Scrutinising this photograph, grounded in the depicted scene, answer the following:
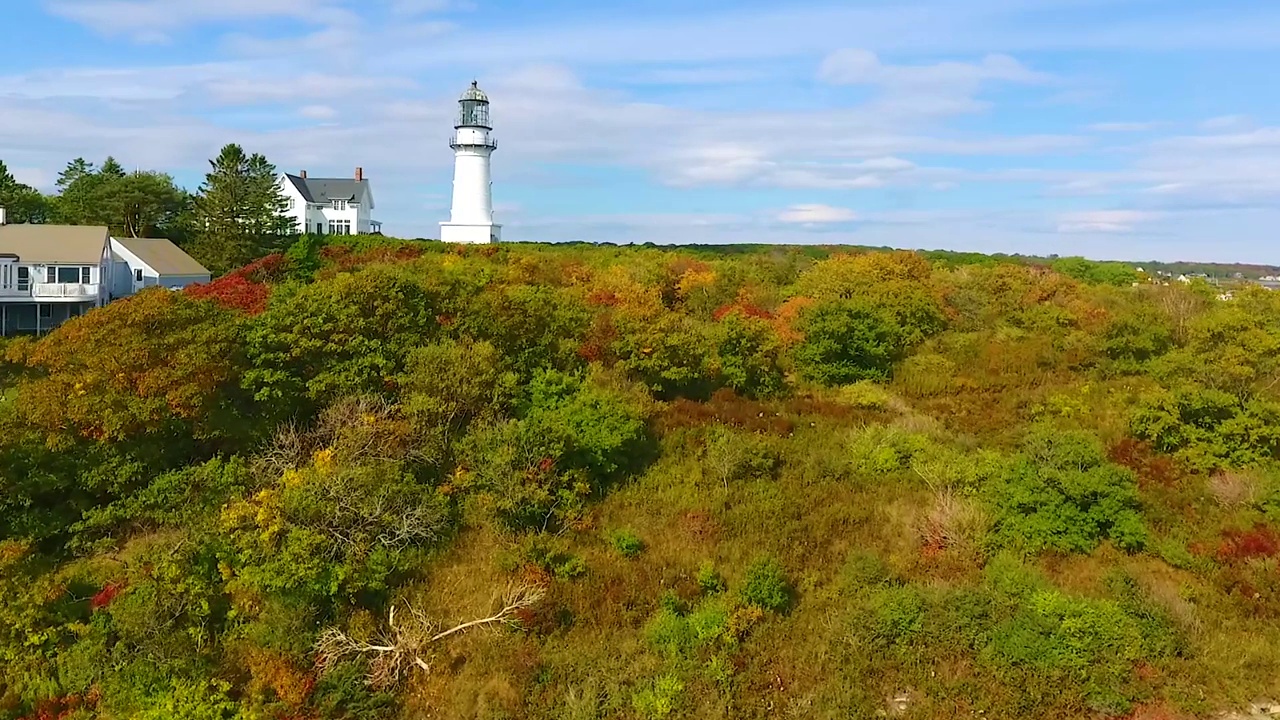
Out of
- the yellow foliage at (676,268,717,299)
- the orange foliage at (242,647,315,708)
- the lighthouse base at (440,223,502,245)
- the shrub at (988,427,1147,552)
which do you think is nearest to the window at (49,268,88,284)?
the lighthouse base at (440,223,502,245)

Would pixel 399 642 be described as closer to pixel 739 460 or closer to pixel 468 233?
pixel 739 460

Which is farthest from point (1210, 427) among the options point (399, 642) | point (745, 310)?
point (399, 642)

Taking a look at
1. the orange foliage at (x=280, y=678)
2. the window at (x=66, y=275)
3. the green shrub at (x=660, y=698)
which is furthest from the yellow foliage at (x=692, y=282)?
the orange foliage at (x=280, y=678)

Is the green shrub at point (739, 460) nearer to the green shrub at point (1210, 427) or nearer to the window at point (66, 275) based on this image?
the green shrub at point (1210, 427)

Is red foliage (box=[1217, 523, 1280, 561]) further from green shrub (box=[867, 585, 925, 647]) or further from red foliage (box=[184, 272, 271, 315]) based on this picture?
red foliage (box=[184, 272, 271, 315])

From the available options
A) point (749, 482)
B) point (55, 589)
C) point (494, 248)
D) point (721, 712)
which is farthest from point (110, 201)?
point (721, 712)

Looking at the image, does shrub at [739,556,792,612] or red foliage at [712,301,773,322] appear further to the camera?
red foliage at [712,301,773,322]

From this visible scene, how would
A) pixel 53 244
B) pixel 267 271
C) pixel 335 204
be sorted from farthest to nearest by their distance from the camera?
1. pixel 335 204
2. pixel 53 244
3. pixel 267 271
